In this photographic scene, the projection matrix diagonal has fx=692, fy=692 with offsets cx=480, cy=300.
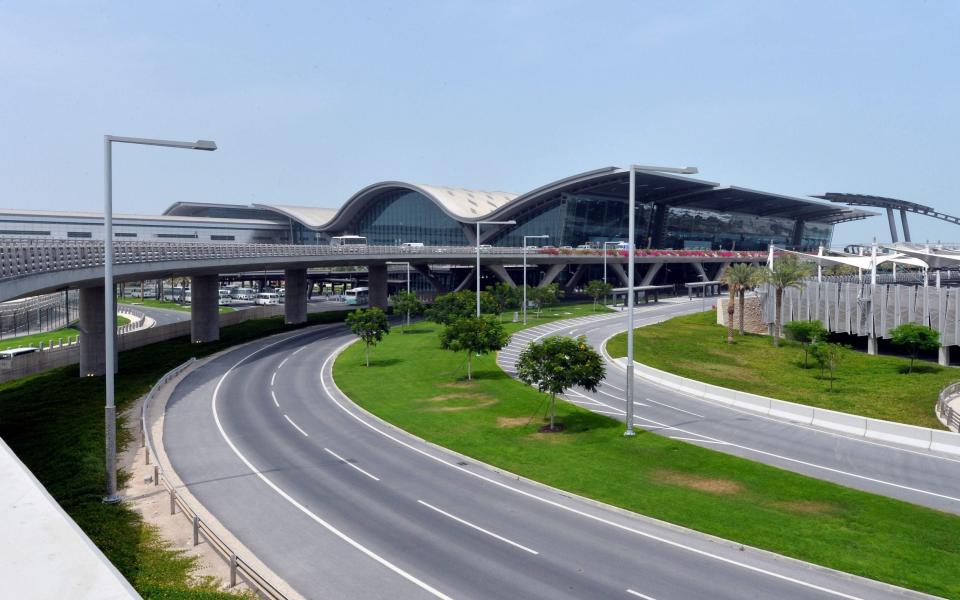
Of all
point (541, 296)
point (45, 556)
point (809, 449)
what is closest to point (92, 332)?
point (809, 449)

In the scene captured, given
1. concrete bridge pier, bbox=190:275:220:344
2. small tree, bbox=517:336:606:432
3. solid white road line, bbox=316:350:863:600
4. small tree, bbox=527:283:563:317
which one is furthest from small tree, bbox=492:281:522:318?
solid white road line, bbox=316:350:863:600

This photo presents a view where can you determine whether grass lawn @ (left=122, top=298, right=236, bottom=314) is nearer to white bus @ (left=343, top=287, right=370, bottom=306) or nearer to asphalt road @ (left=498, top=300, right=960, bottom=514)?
white bus @ (left=343, top=287, right=370, bottom=306)

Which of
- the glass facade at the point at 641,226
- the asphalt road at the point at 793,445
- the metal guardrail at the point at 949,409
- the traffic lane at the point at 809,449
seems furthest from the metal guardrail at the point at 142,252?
the metal guardrail at the point at 949,409

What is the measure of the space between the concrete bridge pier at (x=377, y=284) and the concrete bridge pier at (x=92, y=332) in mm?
39746

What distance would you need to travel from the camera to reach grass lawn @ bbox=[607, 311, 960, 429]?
40.7m

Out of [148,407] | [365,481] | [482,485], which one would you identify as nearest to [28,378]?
[148,407]

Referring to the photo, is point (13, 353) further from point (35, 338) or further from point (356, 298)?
point (356, 298)

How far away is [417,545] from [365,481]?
20.6ft

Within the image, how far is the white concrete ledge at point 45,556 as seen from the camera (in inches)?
286

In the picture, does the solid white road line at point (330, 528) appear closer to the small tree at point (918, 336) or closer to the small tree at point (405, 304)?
the small tree at point (405, 304)

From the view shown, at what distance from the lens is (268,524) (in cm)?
2077

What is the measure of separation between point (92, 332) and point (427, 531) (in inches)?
1590

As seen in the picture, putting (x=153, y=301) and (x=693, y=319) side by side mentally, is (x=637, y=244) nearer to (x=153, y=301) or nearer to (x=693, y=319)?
(x=693, y=319)

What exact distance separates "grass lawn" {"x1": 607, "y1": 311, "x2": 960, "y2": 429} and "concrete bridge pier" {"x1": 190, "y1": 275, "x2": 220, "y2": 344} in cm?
3699
